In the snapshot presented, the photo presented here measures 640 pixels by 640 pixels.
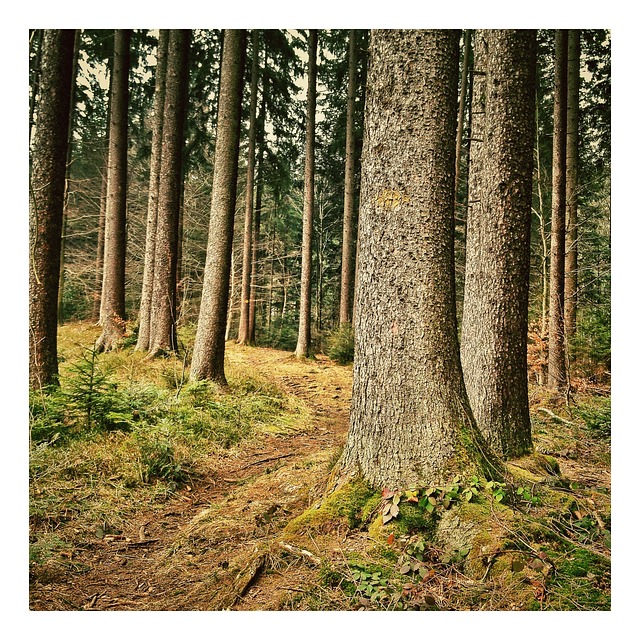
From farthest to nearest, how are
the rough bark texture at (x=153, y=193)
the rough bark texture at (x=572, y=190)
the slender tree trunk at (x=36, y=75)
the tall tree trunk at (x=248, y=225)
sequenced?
1. the tall tree trunk at (x=248, y=225)
2. the rough bark texture at (x=153, y=193)
3. the rough bark texture at (x=572, y=190)
4. the slender tree trunk at (x=36, y=75)

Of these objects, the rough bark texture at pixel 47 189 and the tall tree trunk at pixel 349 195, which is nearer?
the rough bark texture at pixel 47 189

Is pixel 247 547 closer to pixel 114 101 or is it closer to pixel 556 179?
pixel 556 179

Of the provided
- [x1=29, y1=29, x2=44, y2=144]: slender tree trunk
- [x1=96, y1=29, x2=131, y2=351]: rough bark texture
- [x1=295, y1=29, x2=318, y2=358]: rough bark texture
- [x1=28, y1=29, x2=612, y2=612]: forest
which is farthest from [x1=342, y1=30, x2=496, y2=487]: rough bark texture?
[x1=295, y1=29, x2=318, y2=358]: rough bark texture

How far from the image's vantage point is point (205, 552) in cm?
297

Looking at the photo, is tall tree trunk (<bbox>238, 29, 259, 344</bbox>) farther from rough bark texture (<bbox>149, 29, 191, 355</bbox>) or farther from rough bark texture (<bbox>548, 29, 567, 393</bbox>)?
rough bark texture (<bbox>548, 29, 567, 393</bbox>)

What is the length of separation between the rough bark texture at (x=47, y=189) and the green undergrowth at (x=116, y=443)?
0.38 m

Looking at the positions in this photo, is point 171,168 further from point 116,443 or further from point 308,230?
point 116,443

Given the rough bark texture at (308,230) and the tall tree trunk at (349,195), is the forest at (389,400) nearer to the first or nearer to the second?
the rough bark texture at (308,230)

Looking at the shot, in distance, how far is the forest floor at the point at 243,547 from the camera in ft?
7.88

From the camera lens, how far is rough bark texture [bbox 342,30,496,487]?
278 cm

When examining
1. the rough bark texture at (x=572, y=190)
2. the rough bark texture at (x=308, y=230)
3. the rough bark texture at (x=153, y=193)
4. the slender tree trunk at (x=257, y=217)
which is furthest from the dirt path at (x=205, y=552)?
the slender tree trunk at (x=257, y=217)

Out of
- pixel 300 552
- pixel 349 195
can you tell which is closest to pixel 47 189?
pixel 300 552

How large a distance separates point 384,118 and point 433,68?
417 millimetres
